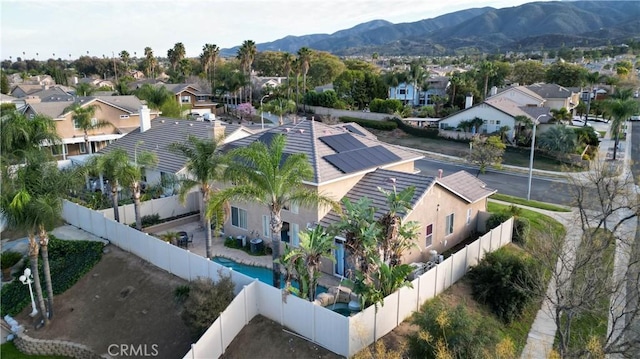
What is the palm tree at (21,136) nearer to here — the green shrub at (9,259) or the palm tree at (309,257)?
the green shrub at (9,259)

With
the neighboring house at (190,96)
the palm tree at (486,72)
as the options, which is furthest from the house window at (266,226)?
the palm tree at (486,72)

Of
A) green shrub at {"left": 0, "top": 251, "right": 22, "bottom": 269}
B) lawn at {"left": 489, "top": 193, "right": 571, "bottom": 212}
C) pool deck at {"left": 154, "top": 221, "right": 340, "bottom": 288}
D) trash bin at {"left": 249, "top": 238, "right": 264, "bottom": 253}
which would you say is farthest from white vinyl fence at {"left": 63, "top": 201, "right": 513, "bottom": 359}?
lawn at {"left": 489, "top": 193, "right": 571, "bottom": 212}

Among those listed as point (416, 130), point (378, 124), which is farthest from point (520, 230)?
point (378, 124)

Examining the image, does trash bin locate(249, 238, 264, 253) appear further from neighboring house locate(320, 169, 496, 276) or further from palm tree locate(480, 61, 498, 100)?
palm tree locate(480, 61, 498, 100)

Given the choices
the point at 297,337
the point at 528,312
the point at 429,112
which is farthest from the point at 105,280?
the point at 429,112

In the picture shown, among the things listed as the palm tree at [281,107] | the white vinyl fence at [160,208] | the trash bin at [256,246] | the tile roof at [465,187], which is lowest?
the trash bin at [256,246]
